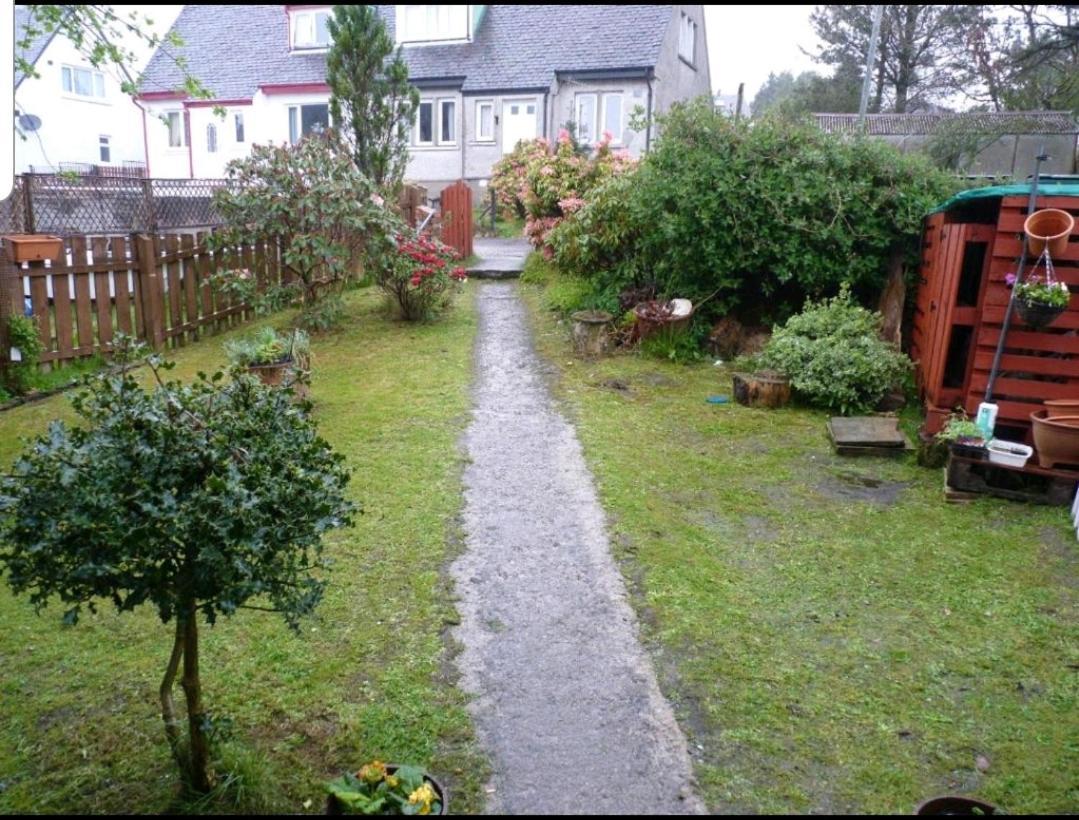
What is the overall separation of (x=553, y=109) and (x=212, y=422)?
23.9m

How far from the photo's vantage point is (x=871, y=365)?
24.8 ft

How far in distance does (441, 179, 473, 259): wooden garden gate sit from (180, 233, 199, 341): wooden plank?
Answer: 628 cm

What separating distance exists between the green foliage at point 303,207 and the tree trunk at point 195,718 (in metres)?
7.47

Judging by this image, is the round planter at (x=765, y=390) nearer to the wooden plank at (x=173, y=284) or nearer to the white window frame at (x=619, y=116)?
the wooden plank at (x=173, y=284)

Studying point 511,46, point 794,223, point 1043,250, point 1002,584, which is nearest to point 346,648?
point 1002,584

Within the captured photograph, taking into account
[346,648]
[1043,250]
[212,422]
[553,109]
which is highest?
[553,109]

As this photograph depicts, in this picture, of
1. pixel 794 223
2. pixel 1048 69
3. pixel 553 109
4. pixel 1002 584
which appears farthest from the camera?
pixel 553 109

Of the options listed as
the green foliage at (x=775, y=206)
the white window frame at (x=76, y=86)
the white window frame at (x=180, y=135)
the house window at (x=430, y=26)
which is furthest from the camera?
the white window frame at (x=76, y=86)

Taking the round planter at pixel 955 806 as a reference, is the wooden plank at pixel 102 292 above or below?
above

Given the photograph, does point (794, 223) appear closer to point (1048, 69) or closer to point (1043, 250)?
point (1043, 250)

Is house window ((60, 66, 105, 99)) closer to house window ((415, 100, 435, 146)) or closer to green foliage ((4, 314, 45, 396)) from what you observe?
house window ((415, 100, 435, 146))

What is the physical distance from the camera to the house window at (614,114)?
956 inches

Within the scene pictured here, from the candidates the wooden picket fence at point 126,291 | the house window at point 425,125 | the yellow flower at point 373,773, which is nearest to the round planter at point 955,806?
the yellow flower at point 373,773

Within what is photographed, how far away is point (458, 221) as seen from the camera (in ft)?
53.1
